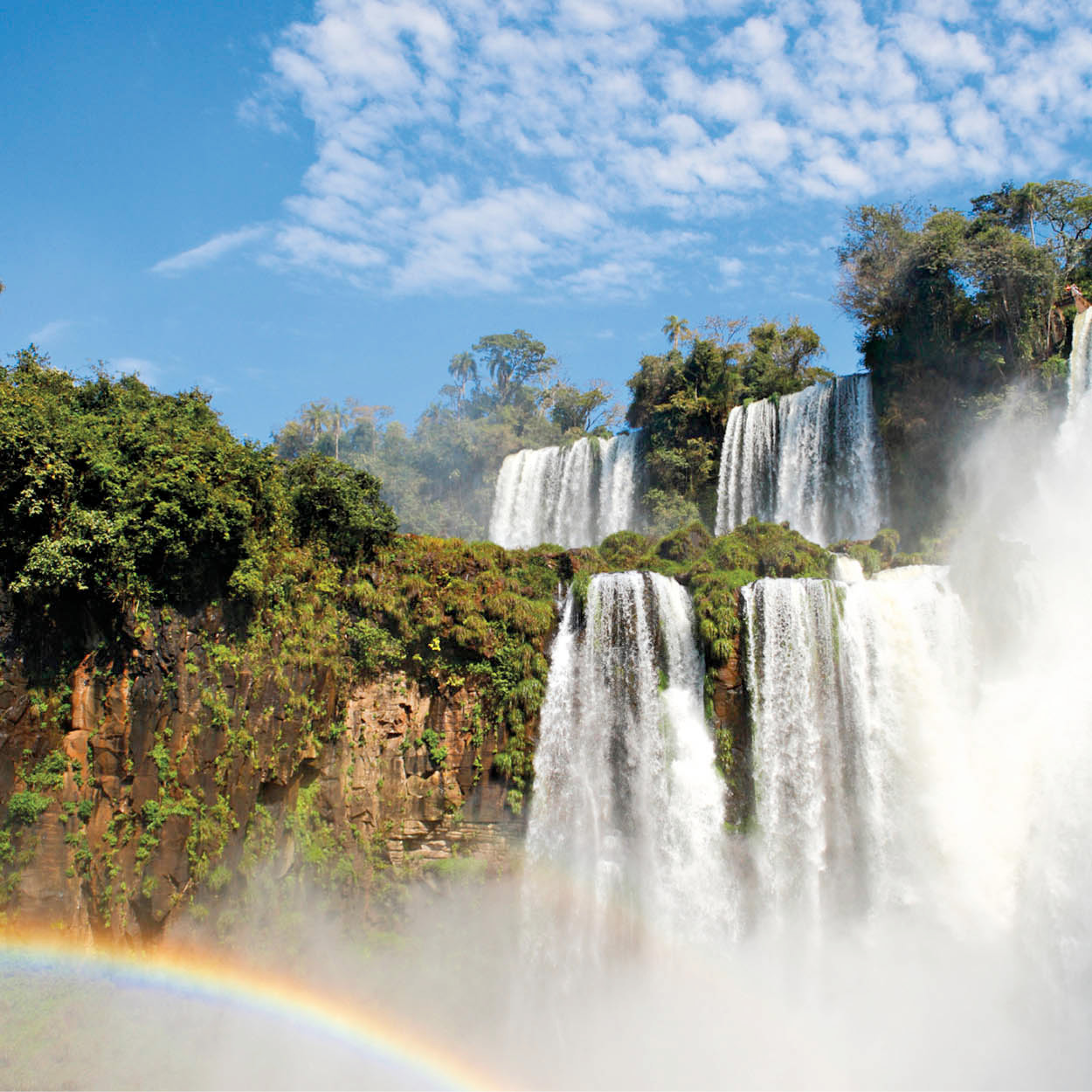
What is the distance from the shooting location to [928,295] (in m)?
24.9

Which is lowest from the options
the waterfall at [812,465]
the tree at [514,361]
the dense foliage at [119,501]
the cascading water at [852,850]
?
the cascading water at [852,850]

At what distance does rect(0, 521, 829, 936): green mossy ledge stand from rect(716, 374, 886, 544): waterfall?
6.52 m

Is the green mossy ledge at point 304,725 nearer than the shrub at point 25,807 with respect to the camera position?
No

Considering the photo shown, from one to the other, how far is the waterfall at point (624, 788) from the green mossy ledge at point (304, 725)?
565 mm

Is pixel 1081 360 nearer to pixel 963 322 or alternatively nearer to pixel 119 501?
pixel 963 322

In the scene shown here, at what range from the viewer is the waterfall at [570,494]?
3234 cm

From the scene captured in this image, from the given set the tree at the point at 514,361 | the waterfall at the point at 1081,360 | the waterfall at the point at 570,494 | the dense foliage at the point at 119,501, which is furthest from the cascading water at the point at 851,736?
the tree at the point at 514,361

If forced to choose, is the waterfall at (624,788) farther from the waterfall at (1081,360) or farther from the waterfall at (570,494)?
the waterfall at (570,494)

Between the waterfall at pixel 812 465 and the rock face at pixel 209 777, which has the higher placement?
the waterfall at pixel 812 465

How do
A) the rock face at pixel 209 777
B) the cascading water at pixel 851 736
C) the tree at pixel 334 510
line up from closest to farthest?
the rock face at pixel 209 777 < the cascading water at pixel 851 736 < the tree at pixel 334 510

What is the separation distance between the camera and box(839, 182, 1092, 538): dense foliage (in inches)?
903

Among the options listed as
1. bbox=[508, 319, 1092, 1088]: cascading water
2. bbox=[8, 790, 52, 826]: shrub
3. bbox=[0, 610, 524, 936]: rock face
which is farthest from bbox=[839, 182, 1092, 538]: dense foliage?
bbox=[8, 790, 52, 826]: shrub

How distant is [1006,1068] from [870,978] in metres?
2.45

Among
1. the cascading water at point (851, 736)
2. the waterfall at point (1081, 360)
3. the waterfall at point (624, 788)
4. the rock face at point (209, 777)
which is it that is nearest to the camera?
the rock face at point (209, 777)
